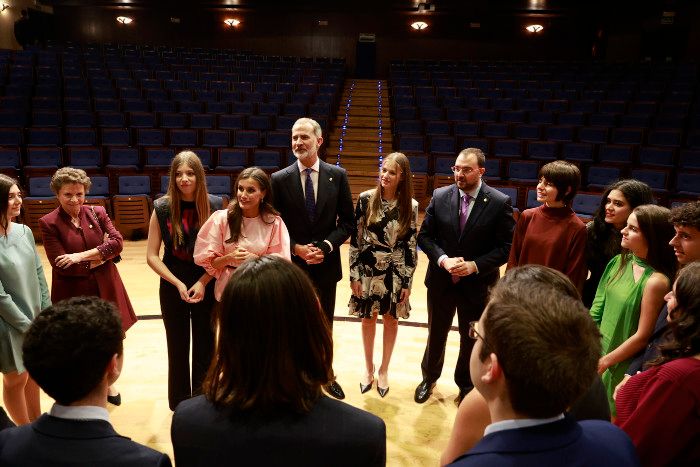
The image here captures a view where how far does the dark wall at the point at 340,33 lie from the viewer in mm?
13266

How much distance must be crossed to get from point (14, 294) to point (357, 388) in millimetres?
1681

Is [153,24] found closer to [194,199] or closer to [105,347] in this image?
Answer: [194,199]

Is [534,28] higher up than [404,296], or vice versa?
[534,28]

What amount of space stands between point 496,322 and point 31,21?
1519cm

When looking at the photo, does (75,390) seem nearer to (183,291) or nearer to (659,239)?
(183,291)

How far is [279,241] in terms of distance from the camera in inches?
89.6

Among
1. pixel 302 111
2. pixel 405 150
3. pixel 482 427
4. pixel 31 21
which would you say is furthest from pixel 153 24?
pixel 482 427

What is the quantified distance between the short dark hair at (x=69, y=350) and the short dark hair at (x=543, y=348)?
2.36 feet

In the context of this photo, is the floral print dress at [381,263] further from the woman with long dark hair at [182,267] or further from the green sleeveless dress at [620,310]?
the green sleeveless dress at [620,310]

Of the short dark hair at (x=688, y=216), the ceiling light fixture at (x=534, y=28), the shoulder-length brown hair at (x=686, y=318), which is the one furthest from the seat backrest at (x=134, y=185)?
the ceiling light fixture at (x=534, y=28)

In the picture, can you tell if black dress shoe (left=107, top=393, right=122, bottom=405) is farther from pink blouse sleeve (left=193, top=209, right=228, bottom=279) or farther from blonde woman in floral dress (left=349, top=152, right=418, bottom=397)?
blonde woman in floral dress (left=349, top=152, right=418, bottom=397)

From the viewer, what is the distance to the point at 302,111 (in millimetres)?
8094

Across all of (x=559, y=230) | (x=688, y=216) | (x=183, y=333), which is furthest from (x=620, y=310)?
(x=183, y=333)

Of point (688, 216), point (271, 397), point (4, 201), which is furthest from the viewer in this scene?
point (4, 201)
